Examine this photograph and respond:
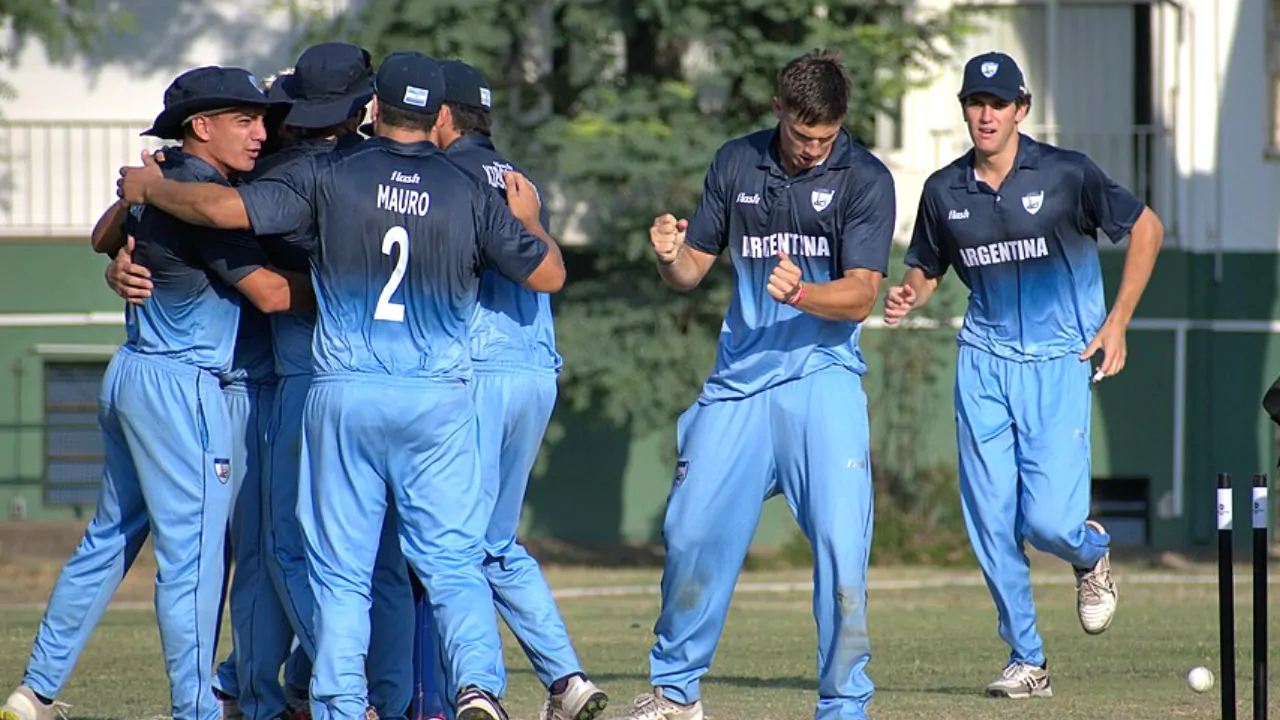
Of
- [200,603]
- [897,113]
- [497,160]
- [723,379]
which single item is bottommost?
[200,603]

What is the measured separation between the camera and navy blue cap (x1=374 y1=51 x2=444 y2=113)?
24.6 feet

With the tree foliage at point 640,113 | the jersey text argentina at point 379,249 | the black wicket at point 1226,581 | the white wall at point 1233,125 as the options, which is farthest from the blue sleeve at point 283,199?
the white wall at point 1233,125

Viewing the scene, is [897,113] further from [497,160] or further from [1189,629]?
[497,160]

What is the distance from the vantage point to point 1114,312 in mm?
9422

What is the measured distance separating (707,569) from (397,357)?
165 cm

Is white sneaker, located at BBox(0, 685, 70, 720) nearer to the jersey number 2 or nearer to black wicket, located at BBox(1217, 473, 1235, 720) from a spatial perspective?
the jersey number 2

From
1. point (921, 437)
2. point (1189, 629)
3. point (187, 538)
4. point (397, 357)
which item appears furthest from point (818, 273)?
point (921, 437)

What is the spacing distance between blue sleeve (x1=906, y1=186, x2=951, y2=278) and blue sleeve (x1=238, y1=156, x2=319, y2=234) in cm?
364

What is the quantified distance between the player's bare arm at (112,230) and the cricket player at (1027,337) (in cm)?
371

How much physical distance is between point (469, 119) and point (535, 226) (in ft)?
2.63

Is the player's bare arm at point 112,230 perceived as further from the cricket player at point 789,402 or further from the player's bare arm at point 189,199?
the cricket player at point 789,402

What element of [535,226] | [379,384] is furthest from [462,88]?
[379,384]

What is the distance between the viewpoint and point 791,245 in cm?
811

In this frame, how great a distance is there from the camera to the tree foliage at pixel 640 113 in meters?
19.5
